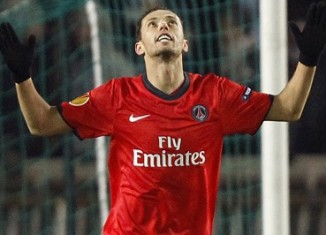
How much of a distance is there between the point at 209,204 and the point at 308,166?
84.9 inches

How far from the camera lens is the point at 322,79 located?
590cm

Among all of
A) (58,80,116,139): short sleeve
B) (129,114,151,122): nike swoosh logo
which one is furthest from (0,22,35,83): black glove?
(129,114,151,122): nike swoosh logo

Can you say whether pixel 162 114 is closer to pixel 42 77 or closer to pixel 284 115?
pixel 284 115

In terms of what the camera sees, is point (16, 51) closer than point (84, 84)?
Yes

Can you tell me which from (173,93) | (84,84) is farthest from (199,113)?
(84,84)

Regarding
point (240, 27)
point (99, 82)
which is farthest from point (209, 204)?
point (240, 27)

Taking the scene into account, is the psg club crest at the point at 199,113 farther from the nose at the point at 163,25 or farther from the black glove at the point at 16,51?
the black glove at the point at 16,51

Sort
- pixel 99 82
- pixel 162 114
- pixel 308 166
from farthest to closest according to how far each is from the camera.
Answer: pixel 308 166, pixel 99 82, pixel 162 114

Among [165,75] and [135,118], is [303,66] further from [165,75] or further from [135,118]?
[135,118]

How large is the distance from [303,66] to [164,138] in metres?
0.46

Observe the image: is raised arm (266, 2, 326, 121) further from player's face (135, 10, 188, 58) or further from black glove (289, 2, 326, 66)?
player's face (135, 10, 188, 58)

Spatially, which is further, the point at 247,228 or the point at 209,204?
the point at 247,228

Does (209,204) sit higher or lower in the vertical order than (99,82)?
lower

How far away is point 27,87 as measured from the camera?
375 cm
